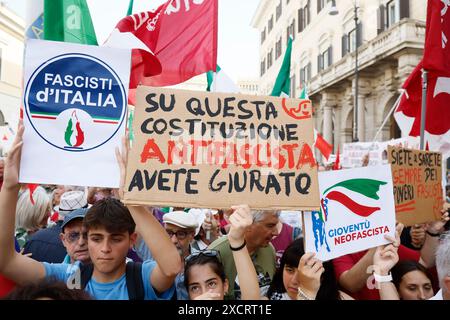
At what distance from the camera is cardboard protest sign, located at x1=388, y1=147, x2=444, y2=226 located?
317cm

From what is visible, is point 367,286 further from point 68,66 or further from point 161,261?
point 68,66

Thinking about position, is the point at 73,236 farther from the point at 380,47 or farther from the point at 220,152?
the point at 380,47

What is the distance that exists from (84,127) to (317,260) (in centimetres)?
141

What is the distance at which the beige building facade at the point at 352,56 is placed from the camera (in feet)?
59.9

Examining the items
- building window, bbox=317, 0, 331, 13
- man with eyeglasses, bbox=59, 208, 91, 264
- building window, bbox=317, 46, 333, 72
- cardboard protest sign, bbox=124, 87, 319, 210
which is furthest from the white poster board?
building window, bbox=317, 0, 331, 13

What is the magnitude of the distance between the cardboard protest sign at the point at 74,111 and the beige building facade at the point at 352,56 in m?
11.9

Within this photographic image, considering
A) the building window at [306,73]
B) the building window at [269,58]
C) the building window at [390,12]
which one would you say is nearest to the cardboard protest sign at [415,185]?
the building window at [390,12]

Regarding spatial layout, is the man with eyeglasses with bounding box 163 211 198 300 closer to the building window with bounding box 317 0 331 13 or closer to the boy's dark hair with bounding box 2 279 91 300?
the boy's dark hair with bounding box 2 279 91 300

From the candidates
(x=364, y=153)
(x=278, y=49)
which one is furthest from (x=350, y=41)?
(x=364, y=153)

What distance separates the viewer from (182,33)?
4.36 meters

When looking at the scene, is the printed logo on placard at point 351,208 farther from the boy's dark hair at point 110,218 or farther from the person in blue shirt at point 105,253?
the boy's dark hair at point 110,218

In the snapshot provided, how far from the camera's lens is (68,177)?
2.32 meters
